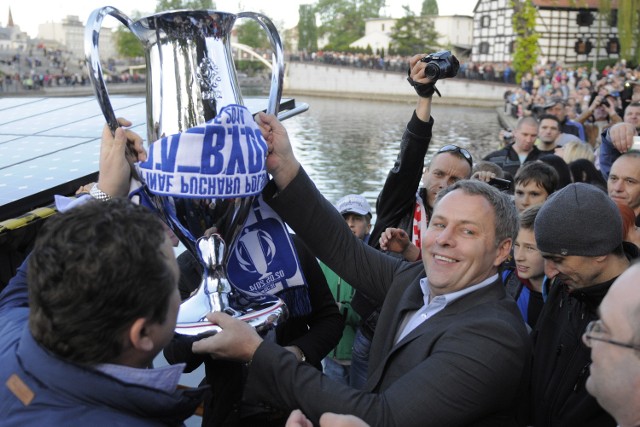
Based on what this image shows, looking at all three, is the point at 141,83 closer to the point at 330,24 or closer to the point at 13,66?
the point at 13,66

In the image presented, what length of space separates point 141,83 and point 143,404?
48719 millimetres

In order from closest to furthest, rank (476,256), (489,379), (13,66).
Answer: (489,379) → (476,256) → (13,66)

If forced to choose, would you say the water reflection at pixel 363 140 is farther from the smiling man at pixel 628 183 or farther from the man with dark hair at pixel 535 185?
the smiling man at pixel 628 183

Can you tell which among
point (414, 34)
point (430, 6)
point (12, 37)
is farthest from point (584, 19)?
point (12, 37)

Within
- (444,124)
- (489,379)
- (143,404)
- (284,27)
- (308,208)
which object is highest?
(284,27)

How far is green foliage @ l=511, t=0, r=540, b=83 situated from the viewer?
35.3 m

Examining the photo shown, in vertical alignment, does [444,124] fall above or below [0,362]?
below

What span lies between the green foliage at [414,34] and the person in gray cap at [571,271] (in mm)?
57992

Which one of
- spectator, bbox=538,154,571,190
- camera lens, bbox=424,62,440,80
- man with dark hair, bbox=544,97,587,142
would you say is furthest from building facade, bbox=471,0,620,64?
camera lens, bbox=424,62,440,80

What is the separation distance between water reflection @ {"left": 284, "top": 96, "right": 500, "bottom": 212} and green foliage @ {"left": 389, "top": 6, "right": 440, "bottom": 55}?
23.5 meters

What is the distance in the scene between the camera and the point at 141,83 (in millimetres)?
47469

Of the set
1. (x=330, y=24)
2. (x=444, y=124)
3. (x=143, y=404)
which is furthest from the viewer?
(x=330, y=24)

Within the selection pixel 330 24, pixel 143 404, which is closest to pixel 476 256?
pixel 143 404

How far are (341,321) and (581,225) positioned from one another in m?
0.90
